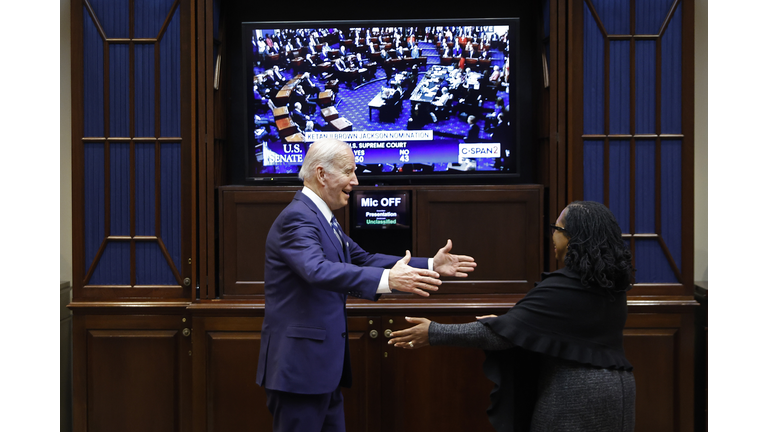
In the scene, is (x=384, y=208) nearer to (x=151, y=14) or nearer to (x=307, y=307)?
(x=307, y=307)

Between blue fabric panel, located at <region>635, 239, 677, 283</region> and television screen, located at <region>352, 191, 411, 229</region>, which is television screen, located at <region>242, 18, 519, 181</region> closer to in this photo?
television screen, located at <region>352, 191, 411, 229</region>

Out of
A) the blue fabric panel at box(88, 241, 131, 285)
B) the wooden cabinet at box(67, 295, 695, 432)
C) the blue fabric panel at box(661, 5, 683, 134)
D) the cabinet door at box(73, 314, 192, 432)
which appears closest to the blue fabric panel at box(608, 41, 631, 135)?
the blue fabric panel at box(661, 5, 683, 134)

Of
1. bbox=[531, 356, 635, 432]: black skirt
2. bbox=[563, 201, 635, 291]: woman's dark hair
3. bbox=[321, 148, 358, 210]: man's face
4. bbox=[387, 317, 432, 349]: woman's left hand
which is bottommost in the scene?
bbox=[531, 356, 635, 432]: black skirt

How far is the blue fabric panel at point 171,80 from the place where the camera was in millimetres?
3361

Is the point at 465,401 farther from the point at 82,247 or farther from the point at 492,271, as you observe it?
the point at 82,247

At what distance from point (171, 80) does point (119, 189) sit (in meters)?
0.69

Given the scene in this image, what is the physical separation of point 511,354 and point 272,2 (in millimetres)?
2695

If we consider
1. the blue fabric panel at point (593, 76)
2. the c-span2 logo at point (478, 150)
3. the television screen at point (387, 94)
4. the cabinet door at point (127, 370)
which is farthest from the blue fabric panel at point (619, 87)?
the cabinet door at point (127, 370)

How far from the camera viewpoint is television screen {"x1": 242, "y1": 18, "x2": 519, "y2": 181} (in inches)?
137

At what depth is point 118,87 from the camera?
11.1 ft

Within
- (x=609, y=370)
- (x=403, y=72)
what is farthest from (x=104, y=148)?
(x=609, y=370)

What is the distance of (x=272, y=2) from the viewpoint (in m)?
3.81

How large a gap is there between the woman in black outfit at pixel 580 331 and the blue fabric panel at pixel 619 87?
143 cm

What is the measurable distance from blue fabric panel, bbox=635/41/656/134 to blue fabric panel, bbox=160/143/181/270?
8.55 feet
